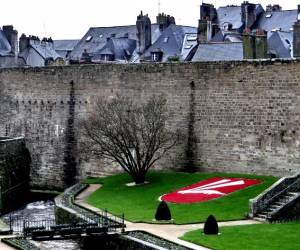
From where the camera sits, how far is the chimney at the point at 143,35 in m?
85.6

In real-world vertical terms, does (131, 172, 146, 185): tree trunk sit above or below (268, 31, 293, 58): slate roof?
below

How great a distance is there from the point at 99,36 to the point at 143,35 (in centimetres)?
1374

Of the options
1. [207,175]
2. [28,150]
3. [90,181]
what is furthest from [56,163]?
[207,175]

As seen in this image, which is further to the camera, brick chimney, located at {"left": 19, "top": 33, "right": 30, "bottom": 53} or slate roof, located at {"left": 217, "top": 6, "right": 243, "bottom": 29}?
brick chimney, located at {"left": 19, "top": 33, "right": 30, "bottom": 53}

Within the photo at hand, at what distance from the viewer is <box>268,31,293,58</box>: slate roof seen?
222ft

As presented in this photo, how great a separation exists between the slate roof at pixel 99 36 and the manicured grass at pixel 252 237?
2486 inches

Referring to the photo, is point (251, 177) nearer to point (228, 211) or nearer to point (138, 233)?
point (228, 211)

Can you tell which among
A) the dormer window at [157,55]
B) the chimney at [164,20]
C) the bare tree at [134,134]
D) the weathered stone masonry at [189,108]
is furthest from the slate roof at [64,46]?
the bare tree at [134,134]

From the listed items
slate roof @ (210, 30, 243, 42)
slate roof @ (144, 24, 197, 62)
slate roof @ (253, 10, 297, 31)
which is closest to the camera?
slate roof @ (210, 30, 243, 42)

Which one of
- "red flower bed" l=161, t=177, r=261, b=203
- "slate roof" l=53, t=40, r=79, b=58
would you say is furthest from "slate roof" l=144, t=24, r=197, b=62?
"red flower bed" l=161, t=177, r=261, b=203

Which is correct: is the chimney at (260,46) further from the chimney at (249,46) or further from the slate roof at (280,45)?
the slate roof at (280,45)

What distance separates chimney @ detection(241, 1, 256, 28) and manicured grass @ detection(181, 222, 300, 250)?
56.2 m

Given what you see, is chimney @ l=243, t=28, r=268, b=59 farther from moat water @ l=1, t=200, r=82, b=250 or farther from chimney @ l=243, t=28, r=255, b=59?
moat water @ l=1, t=200, r=82, b=250

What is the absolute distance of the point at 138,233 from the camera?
3219cm
